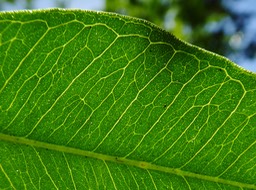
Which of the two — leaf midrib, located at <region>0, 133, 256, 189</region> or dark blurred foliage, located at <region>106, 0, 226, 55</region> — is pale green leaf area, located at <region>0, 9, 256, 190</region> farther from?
dark blurred foliage, located at <region>106, 0, 226, 55</region>

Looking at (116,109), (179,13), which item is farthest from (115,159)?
(179,13)

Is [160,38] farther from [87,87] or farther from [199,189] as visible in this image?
[199,189]

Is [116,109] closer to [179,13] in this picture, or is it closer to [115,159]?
[115,159]

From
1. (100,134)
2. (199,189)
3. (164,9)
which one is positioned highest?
(164,9)

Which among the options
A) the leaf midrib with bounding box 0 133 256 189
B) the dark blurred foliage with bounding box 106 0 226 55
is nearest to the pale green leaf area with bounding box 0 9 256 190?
the leaf midrib with bounding box 0 133 256 189

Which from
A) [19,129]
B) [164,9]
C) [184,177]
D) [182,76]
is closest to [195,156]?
[184,177]

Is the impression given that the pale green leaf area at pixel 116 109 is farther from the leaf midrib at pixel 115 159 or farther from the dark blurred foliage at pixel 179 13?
the dark blurred foliage at pixel 179 13

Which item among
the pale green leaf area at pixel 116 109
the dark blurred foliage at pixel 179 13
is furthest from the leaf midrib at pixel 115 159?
the dark blurred foliage at pixel 179 13

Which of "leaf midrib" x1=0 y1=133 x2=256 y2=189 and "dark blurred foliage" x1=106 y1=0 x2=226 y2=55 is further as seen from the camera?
"dark blurred foliage" x1=106 y1=0 x2=226 y2=55

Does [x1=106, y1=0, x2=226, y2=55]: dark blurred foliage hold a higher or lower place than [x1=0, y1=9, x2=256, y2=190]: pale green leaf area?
higher

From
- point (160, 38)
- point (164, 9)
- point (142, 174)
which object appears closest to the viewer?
point (160, 38)
